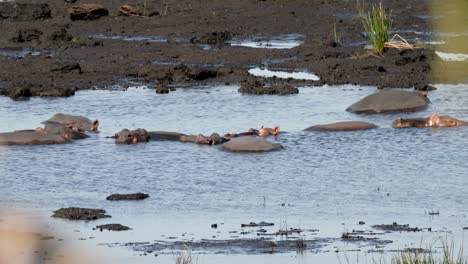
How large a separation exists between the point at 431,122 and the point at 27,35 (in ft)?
35.6

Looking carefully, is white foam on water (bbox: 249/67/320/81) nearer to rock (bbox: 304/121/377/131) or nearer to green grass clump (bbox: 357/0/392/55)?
green grass clump (bbox: 357/0/392/55)

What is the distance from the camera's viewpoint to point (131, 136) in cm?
1554

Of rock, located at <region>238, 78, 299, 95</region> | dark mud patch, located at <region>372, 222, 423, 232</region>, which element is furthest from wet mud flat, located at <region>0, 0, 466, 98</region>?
dark mud patch, located at <region>372, 222, 423, 232</region>

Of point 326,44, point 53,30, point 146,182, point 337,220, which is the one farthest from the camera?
point 53,30

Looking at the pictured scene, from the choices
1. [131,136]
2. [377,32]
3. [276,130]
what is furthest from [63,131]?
[377,32]

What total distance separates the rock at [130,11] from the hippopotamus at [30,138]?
11.6m

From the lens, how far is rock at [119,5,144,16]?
27.0 metres

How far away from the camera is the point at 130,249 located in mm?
10039

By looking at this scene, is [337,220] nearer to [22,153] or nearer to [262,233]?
[262,233]

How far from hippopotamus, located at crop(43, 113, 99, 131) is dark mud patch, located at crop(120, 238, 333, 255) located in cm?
625

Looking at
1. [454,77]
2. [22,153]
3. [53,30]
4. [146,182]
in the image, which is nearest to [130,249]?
[146,182]

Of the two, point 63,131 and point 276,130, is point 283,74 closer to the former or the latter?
point 276,130

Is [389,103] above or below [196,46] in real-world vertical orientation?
below

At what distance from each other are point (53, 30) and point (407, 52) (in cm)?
767
